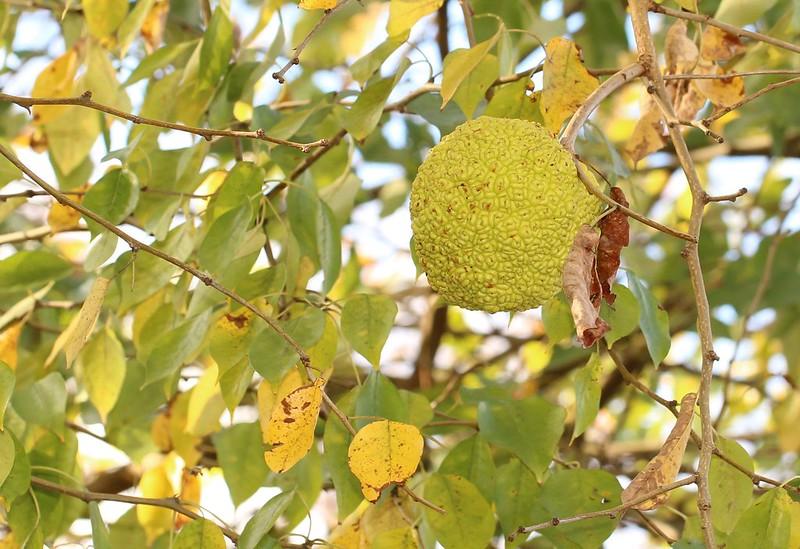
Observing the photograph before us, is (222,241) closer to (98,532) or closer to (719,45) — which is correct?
(98,532)

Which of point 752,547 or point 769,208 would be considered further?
point 769,208

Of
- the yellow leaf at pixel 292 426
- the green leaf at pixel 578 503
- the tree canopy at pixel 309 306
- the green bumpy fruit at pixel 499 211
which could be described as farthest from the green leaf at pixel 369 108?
the green leaf at pixel 578 503

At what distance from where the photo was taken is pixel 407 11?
134 cm

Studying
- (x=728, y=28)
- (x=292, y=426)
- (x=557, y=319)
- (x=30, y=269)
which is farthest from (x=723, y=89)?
(x=30, y=269)

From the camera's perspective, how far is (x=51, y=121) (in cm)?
169

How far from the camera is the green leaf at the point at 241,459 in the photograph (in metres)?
1.50

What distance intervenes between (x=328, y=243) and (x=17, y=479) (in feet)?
1.49

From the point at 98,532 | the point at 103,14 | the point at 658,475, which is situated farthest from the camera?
the point at 103,14

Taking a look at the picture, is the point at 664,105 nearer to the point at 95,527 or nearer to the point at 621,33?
the point at 95,527

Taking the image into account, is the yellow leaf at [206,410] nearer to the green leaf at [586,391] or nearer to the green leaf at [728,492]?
the green leaf at [586,391]

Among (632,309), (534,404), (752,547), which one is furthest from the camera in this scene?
(534,404)

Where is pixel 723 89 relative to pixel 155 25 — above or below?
below

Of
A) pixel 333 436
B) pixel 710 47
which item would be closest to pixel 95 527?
pixel 333 436

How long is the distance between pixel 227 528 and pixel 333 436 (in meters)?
0.17
